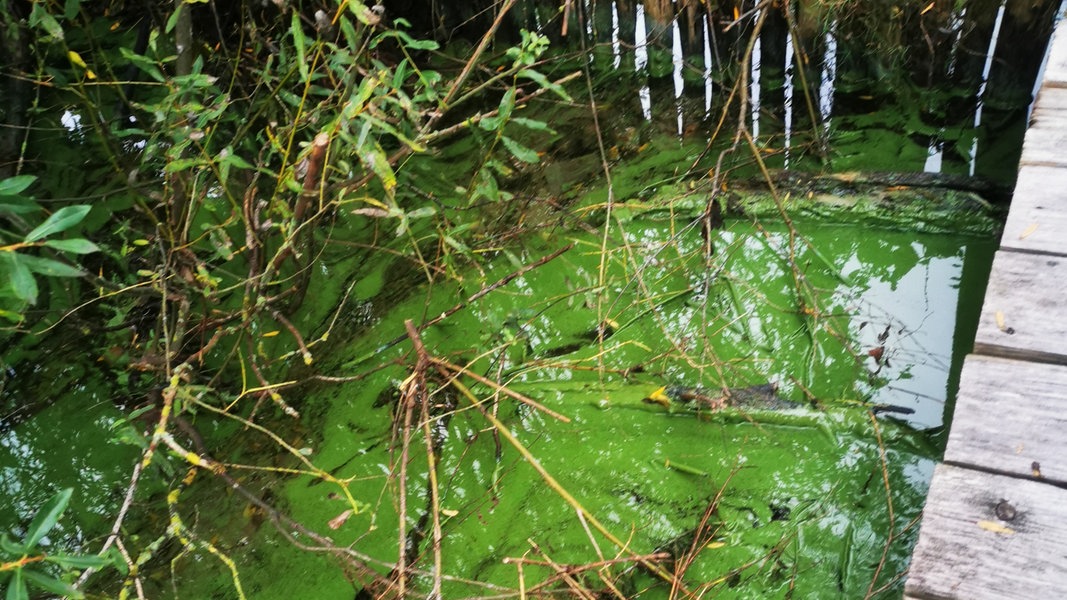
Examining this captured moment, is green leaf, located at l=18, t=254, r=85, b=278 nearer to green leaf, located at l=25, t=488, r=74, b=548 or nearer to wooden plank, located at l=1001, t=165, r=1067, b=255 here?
green leaf, located at l=25, t=488, r=74, b=548

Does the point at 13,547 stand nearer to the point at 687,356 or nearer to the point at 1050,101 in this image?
the point at 687,356

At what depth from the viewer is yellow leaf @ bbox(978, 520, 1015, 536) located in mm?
1171

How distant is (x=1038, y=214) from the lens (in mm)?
1543

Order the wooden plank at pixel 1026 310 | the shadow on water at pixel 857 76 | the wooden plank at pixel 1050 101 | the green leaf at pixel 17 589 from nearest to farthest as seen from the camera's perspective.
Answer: the green leaf at pixel 17 589 < the wooden plank at pixel 1026 310 < the wooden plank at pixel 1050 101 < the shadow on water at pixel 857 76

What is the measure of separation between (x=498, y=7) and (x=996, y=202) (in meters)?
1.93

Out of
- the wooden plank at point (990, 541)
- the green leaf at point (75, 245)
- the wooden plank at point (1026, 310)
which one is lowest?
the wooden plank at point (990, 541)

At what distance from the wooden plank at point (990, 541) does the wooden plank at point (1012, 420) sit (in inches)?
1.2

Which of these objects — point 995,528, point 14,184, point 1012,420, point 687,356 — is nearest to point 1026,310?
point 1012,420

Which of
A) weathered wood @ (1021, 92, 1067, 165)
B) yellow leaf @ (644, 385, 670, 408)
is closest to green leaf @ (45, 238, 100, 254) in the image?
yellow leaf @ (644, 385, 670, 408)

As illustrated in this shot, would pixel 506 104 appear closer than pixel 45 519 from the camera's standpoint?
No

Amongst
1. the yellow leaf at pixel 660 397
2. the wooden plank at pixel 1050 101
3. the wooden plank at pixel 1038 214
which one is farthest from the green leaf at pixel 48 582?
the wooden plank at pixel 1050 101

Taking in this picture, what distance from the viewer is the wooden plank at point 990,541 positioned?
1.13 meters

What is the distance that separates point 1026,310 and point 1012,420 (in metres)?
0.25

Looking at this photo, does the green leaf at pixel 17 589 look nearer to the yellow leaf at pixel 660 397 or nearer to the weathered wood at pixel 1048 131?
the yellow leaf at pixel 660 397
